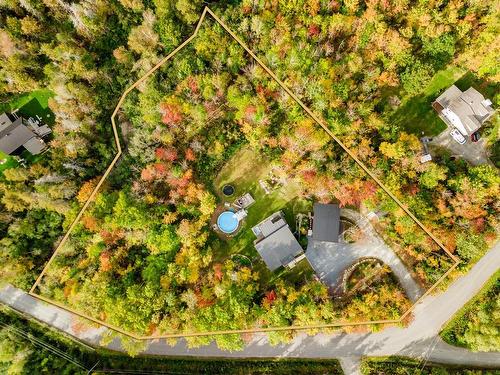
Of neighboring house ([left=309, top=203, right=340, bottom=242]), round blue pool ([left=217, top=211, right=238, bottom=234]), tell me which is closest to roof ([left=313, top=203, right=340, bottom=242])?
neighboring house ([left=309, top=203, right=340, bottom=242])

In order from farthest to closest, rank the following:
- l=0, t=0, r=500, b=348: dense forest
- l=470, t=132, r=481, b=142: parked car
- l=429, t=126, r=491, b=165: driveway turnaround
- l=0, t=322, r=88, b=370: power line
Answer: l=429, t=126, r=491, b=165: driveway turnaround
l=470, t=132, r=481, b=142: parked car
l=0, t=322, r=88, b=370: power line
l=0, t=0, r=500, b=348: dense forest

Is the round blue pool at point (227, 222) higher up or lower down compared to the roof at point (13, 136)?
lower down

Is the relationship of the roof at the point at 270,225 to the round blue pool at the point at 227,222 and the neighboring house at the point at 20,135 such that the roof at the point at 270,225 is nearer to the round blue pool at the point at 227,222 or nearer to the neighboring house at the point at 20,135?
A: the round blue pool at the point at 227,222

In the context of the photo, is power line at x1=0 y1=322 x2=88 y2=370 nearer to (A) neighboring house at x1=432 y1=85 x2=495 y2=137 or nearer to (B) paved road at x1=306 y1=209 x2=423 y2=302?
(B) paved road at x1=306 y1=209 x2=423 y2=302


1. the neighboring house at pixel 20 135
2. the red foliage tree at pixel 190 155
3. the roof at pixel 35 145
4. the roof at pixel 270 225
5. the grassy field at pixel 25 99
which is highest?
the grassy field at pixel 25 99

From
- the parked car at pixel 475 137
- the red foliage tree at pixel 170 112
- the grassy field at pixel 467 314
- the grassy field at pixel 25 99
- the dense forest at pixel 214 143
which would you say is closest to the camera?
the dense forest at pixel 214 143

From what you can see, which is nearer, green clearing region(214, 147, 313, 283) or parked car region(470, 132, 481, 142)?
green clearing region(214, 147, 313, 283)

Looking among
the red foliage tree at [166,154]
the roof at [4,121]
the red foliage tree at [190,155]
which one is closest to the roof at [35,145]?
the roof at [4,121]
